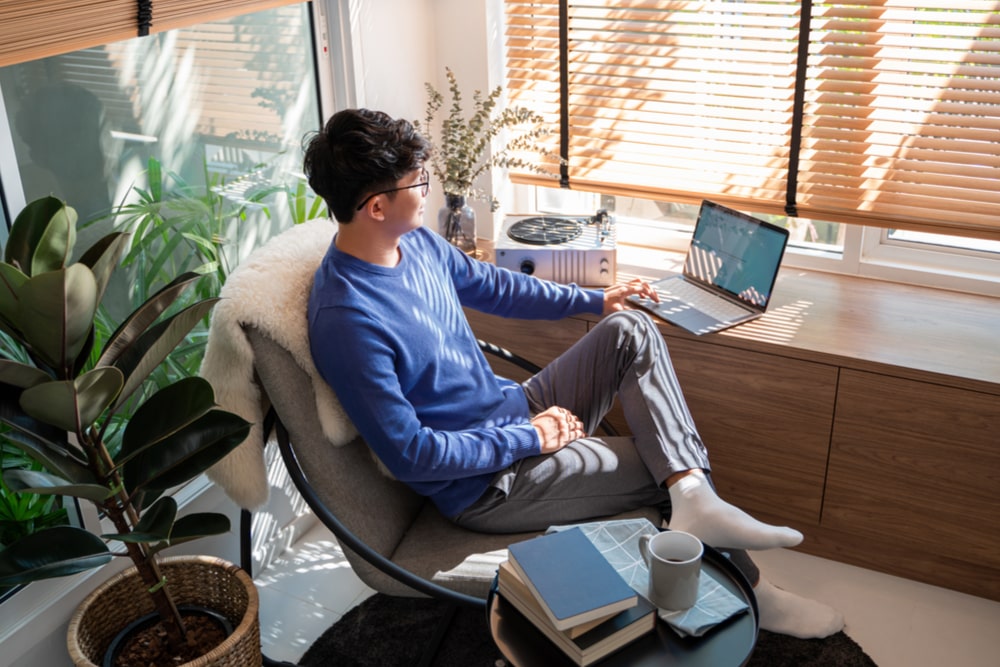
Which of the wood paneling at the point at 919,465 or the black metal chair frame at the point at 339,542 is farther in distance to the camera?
the wood paneling at the point at 919,465

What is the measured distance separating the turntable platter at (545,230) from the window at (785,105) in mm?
241

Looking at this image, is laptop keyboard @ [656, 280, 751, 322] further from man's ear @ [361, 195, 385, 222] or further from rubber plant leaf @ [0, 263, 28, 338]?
rubber plant leaf @ [0, 263, 28, 338]

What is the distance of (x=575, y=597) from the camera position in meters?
1.47

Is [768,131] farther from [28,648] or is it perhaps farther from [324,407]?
[28,648]

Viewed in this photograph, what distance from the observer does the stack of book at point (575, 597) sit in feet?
4.80

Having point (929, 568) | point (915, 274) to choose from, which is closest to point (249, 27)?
point (915, 274)

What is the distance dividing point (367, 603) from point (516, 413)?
25.3 inches

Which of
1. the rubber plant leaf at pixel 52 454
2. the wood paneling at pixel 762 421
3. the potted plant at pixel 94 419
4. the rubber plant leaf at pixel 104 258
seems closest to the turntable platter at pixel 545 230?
the wood paneling at pixel 762 421

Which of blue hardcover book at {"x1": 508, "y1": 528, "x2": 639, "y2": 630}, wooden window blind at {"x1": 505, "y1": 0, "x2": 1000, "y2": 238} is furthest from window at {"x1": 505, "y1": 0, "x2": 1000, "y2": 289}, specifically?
blue hardcover book at {"x1": 508, "y1": 528, "x2": 639, "y2": 630}

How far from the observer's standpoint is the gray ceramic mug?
1510 millimetres

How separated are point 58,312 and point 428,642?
1183mm

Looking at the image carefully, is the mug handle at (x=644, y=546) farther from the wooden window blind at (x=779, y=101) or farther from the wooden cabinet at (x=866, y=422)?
the wooden window blind at (x=779, y=101)

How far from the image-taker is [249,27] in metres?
2.31

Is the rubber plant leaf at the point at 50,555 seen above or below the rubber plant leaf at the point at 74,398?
below
